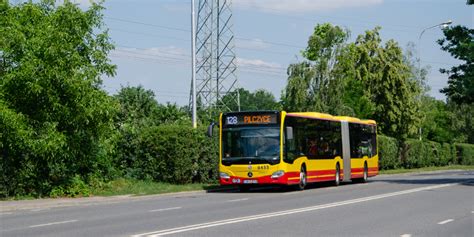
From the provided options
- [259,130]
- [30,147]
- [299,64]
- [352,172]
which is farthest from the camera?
[299,64]

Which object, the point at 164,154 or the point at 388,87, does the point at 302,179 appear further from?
the point at 388,87

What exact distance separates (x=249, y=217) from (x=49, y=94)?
9264 mm

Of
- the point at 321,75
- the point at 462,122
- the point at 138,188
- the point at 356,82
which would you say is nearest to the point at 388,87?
the point at 356,82

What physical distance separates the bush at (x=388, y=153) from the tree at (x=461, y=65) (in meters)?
18.2

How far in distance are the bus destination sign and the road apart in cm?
477

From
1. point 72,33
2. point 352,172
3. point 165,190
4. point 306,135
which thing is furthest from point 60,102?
point 352,172

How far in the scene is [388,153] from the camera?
56.6 m

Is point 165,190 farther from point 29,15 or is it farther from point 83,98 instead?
point 29,15

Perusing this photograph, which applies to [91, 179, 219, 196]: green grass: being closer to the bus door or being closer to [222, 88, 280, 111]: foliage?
the bus door

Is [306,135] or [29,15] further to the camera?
[306,135]

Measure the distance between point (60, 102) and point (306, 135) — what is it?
992 centimetres

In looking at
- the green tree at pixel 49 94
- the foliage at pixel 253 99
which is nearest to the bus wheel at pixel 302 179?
the green tree at pixel 49 94

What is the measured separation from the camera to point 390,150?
187ft

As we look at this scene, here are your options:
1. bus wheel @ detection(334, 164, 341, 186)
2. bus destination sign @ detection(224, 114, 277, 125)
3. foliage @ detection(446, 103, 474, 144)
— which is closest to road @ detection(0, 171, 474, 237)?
bus destination sign @ detection(224, 114, 277, 125)
